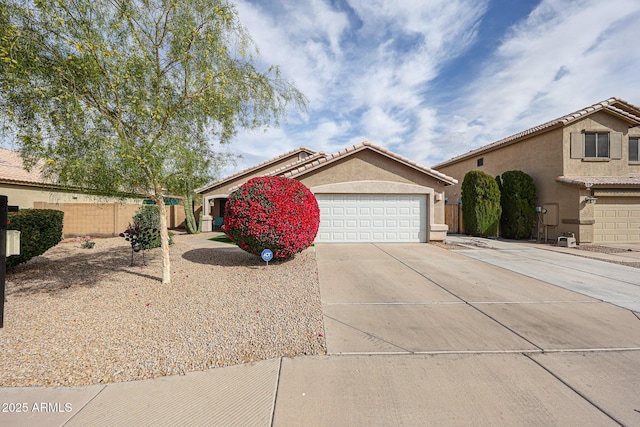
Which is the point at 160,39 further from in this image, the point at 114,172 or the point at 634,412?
the point at 634,412

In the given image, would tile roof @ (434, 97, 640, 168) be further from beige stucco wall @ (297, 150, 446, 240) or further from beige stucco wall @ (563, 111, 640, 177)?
beige stucco wall @ (297, 150, 446, 240)

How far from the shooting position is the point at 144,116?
4793 millimetres

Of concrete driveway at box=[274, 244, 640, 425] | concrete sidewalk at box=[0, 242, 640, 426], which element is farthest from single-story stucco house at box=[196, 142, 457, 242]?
concrete sidewalk at box=[0, 242, 640, 426]

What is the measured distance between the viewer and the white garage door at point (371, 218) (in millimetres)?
11680

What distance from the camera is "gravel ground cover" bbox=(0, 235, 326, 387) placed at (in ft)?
9.89

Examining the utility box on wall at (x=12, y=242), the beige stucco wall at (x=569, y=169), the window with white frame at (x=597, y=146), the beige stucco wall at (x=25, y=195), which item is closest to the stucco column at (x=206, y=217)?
the beige stucco wall at (x=25, y=195)

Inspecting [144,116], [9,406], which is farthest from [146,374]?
[144,116]

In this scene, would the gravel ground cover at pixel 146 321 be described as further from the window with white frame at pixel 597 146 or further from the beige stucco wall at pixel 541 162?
the window with white frame at pixel 597 146

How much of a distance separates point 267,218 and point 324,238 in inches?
196

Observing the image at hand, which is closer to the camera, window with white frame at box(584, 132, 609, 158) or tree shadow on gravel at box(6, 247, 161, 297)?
tree shadow on gravel at box(6, 247, 161, 297)

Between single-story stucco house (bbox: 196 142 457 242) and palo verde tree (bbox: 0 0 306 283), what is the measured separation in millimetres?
6237

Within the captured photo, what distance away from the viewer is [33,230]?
6.40 m

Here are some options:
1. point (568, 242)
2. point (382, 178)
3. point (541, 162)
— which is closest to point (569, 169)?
point (541, 162)

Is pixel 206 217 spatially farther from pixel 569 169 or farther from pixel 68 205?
pixel 569 169
